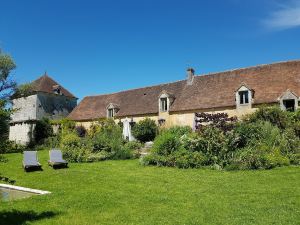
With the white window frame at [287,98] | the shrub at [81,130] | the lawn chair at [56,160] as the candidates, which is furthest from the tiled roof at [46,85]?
the white window frame at [287,98]

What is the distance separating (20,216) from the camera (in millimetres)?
8156

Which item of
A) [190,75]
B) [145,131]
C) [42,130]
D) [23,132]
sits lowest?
[145,131]

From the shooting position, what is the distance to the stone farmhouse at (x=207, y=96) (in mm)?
26656

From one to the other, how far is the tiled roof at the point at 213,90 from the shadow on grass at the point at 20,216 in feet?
68.7

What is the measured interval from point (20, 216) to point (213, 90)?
24386mm

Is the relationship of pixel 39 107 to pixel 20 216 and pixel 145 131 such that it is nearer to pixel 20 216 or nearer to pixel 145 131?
pixel 145 131

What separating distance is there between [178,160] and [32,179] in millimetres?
6395

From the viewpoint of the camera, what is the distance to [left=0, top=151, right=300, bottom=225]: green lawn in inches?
309

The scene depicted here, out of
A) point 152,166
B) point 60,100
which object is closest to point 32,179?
point 152,166

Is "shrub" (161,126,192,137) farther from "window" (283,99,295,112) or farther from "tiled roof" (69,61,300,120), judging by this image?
"window" (283,99,295,112)

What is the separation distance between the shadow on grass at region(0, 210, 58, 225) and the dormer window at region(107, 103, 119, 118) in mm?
28311

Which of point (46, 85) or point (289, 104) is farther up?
point (46, 85)

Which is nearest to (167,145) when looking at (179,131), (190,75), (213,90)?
(179,131)

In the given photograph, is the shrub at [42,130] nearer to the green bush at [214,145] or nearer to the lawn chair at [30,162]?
the lawn chair at [30,162]
